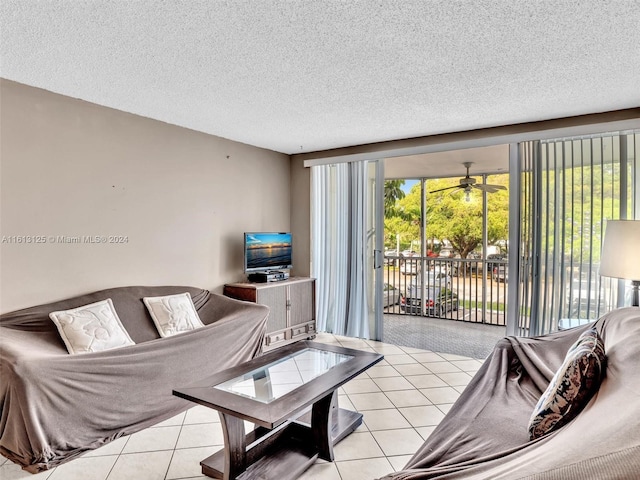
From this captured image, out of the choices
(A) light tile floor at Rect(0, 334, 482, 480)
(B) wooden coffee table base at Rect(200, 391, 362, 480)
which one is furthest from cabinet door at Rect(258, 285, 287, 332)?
(B) wooden coffee table base at Rect(200, 391, 362, 480)

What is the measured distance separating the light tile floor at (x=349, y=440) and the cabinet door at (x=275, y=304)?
1.23 metres

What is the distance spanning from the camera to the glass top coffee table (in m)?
1.93

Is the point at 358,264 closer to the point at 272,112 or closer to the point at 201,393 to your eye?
the point at 272,112

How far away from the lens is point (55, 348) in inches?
102

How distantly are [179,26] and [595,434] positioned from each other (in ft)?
7.90

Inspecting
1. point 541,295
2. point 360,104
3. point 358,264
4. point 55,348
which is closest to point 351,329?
point 358,264

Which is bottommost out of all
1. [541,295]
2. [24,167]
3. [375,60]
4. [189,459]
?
[189,459]

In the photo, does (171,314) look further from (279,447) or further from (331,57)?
(331,57)

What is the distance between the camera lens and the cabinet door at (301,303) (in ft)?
15.2

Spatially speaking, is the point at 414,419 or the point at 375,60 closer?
the point at 375,60

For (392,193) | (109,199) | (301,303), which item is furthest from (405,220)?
(109,199)

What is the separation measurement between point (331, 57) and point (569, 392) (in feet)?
6.96

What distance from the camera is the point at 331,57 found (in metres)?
2.40

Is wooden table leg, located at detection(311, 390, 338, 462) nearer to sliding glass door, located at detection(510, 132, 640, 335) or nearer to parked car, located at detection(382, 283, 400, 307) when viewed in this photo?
sliding glass door, located at detection(510, 132, 640, 335)
